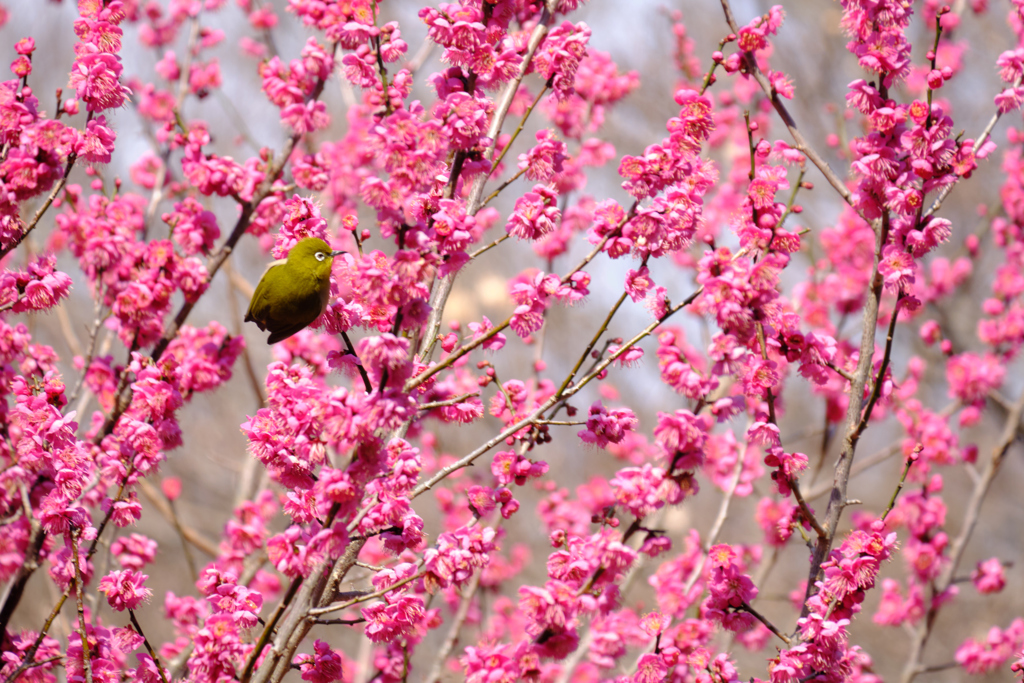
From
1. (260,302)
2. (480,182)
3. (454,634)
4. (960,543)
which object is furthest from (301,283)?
(960,543)

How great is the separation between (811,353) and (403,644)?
1694 millimetres

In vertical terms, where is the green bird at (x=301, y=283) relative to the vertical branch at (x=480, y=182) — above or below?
below

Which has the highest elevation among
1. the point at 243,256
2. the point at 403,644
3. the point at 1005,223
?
the point at 243,256

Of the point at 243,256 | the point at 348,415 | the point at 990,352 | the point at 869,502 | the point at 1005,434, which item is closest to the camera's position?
the point at 348,415

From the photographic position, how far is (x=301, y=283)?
2.17 m

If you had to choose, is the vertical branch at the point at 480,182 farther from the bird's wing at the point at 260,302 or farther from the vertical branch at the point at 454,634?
the vertical branch at the point at 454,634

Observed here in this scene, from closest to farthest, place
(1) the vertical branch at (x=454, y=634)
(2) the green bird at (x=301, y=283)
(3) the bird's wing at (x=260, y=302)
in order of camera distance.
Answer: (2) the green bird at (x=301, y=283) → (3) the bird's wing at (x=260, y=302) → (1) the vertical branch at (x=454, y=634)

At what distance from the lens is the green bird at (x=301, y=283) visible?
7.07 feet

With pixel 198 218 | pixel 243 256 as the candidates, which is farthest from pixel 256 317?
pixel 243 256

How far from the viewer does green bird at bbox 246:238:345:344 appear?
216cm

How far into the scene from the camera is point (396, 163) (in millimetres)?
1866

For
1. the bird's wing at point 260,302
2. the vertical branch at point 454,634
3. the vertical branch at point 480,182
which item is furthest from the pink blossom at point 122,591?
the vertical branch at point 454,634

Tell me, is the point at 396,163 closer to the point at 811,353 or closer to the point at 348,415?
the point at 348,415

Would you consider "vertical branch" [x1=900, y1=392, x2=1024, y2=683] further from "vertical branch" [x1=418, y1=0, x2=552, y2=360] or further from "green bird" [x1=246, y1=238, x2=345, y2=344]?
"green bird" [x1=246, y1=238, x2=345, y2=344]
